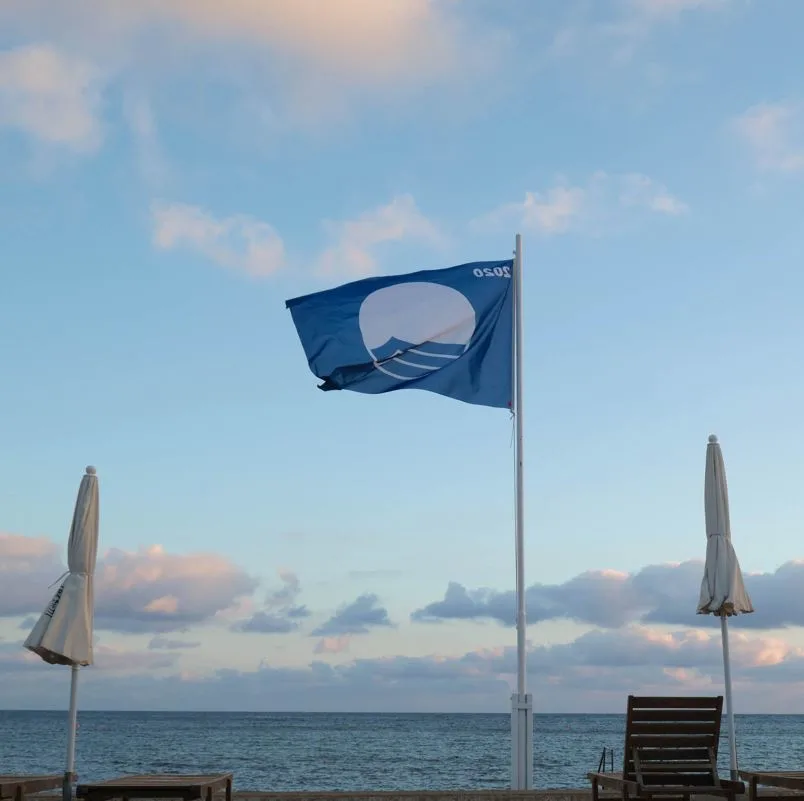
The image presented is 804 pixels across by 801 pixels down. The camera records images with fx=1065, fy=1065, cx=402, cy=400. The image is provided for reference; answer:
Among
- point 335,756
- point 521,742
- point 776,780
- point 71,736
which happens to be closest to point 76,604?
point 71,736

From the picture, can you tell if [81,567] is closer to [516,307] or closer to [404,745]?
[516,307]

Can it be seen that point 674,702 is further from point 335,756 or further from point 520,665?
point 335,756

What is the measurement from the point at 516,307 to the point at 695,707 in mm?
4903

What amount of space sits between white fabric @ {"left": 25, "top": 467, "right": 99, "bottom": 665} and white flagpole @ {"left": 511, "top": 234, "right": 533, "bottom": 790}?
390 centimetres

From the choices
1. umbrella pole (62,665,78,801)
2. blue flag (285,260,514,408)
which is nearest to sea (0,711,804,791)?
blue flag (285,260,514,408)

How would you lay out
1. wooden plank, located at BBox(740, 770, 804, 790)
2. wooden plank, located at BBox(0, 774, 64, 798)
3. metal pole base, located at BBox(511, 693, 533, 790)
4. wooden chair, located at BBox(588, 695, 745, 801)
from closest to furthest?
wooden plank, located at BBox(0, 774, 64, 798) → wooden plank, located at BBox(740, 770, 804, 790) → wooden chair, located at BBox(588, 695, 745, 801) → metal pole base, located at BBox(511, 693, 533, 790)

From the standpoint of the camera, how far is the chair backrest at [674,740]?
794cm

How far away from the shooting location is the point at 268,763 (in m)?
55.0

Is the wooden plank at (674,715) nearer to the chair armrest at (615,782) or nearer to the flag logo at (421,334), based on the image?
the chair armrest at (615,782)

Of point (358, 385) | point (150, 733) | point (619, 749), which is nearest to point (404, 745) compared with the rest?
point (619, 749)

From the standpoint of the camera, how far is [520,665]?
10062 millimetres

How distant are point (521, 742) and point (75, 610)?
413 centimetres

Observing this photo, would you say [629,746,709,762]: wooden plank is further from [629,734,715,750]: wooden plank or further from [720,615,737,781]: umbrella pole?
[720,615,737,781]: umbrella pole

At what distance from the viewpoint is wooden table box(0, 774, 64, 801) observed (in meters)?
7.28
